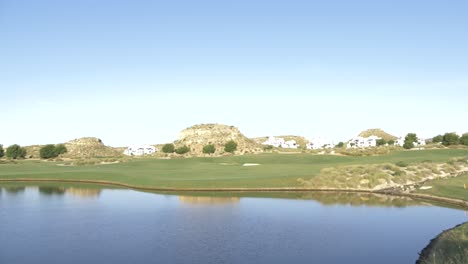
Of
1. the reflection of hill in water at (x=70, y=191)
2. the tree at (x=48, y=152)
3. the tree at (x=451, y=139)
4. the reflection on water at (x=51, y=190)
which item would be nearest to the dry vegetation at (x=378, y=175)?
the reflection of hill in water at (x=70, y=191)

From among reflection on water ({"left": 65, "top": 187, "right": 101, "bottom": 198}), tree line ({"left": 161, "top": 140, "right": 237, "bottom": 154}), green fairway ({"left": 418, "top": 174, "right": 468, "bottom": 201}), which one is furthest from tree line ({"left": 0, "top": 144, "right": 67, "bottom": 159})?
green fairway ({"left": 418, "top": 174, "right": 468, "bottom": 201})

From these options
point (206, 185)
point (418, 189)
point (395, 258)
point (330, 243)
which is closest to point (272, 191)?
point (206, 185)

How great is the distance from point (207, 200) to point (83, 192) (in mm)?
20429

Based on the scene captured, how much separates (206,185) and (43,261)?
106 feet

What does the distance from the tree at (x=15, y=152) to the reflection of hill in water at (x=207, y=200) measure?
118380 millimetres

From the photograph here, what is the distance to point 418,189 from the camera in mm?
50344

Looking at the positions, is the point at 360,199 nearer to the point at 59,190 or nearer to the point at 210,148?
the point at 59,190

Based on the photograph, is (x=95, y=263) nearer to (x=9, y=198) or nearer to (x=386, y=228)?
(x=386, y=228)

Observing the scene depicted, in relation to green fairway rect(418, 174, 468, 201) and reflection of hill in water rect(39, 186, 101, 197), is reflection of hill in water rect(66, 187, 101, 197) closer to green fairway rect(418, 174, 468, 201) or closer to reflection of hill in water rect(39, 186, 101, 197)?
reflection of hill in water rect(39, 186, 101, 197)

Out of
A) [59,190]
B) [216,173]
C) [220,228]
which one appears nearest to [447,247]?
A: [220,228]

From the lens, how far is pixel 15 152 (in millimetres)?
145875

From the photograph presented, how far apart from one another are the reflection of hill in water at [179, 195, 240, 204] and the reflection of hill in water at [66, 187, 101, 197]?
13.4m

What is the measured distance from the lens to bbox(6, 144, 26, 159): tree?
144750 mm

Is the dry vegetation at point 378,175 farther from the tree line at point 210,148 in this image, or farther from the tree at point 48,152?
the tree at point 48,152
